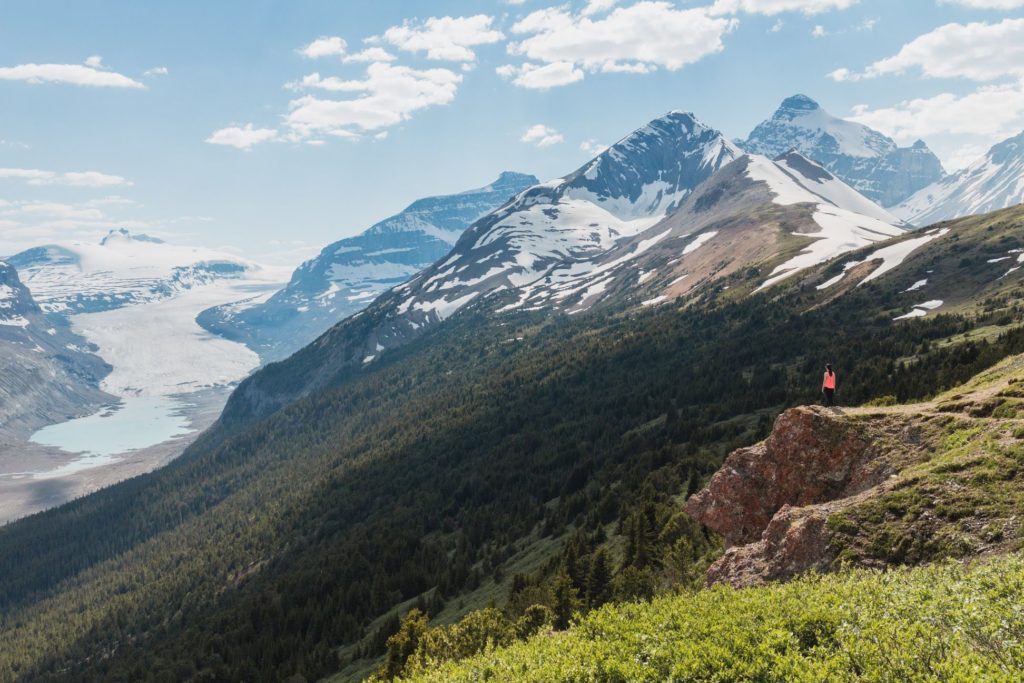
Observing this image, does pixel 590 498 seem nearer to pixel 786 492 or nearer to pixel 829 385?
pixel 786 492

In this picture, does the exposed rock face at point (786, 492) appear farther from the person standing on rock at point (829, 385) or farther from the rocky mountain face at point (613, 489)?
the person standing on rock at point (829, 385)

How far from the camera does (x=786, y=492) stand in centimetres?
3778

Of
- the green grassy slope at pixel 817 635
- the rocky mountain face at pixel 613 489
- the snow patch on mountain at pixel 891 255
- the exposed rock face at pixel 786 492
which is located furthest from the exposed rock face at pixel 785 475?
the snow patch on mountain at pixel 891 255

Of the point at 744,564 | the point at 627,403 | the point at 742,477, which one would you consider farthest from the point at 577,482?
the point at 744,564

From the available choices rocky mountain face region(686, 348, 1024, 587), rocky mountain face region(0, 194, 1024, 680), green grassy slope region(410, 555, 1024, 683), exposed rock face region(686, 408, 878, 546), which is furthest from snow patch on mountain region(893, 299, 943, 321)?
green grassy slope region(410, 555, 1024, 683)

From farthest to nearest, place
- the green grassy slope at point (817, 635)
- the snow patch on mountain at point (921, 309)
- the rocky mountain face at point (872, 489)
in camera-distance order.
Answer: the snow patch on mountain at point (921, 309)
the rocky mountain face at point (872, 489)
the green grassy slope at point (817, 635)

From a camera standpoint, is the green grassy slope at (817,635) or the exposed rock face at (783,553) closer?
the green grassy slope at (817,635)

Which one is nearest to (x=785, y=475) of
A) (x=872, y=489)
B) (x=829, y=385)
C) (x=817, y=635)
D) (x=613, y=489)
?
(x=829, y=385)

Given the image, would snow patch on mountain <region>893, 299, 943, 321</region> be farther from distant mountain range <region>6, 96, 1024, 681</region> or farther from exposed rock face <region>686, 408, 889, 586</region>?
exposed rock face <region>686, 408, 889, 586</region>

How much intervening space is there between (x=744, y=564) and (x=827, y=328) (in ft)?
421

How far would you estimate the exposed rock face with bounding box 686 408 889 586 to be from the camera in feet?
95.9

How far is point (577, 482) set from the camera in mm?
121750

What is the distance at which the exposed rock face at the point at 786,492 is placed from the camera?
2923 centimetres

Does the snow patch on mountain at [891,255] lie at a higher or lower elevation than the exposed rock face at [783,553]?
higher
